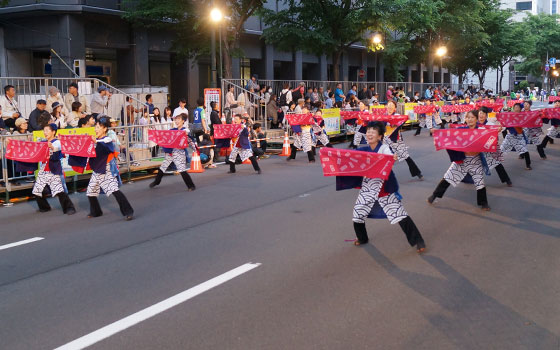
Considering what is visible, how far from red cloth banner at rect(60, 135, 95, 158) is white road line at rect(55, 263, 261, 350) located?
4.40m

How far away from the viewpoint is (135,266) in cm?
730

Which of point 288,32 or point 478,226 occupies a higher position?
point 288,32

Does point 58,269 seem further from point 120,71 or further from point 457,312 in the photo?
point 120,71

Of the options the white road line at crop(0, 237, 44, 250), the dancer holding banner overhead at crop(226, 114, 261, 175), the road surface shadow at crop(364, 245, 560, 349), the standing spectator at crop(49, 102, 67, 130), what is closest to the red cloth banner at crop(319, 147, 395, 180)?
the road surface shadow at crop(364, 245, 560, 349)

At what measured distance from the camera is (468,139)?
32.0 feet

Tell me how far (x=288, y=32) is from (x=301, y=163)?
12.9 m

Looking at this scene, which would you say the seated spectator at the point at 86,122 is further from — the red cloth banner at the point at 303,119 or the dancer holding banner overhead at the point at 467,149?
the dancer holding banner overhead at the point at 467,149

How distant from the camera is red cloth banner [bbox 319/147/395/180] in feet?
23.5

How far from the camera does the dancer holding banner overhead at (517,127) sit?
49.6 ft

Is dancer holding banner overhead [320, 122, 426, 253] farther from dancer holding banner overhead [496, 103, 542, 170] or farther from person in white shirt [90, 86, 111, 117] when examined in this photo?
person in white shirt [90, 86, 111, 117]

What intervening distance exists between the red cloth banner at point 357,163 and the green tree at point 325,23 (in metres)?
21.4

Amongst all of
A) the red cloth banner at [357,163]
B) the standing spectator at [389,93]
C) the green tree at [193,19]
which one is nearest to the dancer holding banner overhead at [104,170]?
the red cloth banner at [357,163]

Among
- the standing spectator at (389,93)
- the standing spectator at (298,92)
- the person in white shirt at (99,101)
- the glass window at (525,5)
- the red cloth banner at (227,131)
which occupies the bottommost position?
the red cloth banner at (227,131)

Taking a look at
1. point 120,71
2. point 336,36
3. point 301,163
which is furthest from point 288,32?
point 301,163
